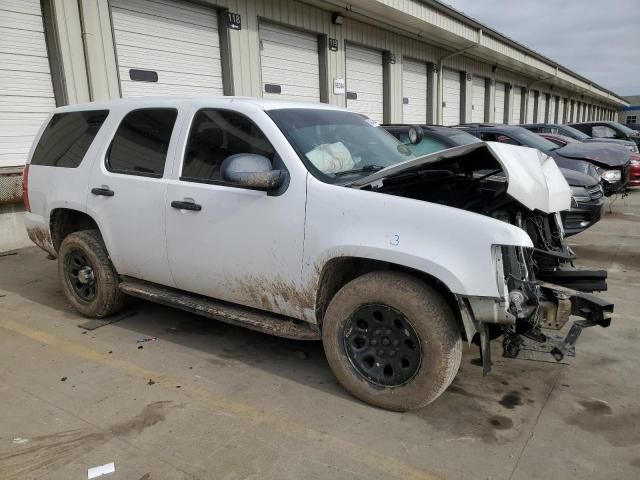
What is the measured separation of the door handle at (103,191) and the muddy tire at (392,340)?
2211 millimetres

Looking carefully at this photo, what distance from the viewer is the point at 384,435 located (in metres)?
2.87

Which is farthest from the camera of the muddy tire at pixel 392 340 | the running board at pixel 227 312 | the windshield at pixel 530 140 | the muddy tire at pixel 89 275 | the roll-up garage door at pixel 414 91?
the roll-up garage door at pixel 414 91

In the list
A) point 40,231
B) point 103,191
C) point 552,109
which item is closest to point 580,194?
point 103,191

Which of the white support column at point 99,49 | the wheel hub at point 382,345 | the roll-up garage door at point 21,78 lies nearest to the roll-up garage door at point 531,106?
the white support column at point 99,49

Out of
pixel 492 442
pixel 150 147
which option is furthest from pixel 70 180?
pixel 492 442

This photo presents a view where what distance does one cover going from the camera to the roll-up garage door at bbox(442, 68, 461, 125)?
19938 millimetres

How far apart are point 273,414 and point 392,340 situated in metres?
0.86

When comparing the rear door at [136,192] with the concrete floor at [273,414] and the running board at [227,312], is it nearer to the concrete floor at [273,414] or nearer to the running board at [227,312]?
the running board at [227,312]

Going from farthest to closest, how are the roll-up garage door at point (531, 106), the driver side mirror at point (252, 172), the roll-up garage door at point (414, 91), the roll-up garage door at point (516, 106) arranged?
the roll-up garage door at point (531, 106) < the roll-up garage door at point (516, 106) < the roll-up garage door at point (414, 91) < the driver side mirror at point (252, 172)

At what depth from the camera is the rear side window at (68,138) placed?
14.8ft

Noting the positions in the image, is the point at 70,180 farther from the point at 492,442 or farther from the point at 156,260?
the point at 492,442

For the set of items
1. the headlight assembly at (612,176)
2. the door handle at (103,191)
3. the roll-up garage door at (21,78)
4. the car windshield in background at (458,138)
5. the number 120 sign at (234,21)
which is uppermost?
the number 120 sign at (234,21)

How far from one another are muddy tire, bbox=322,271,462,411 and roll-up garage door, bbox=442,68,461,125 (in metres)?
18.2

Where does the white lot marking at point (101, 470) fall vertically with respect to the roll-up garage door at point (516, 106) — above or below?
below
